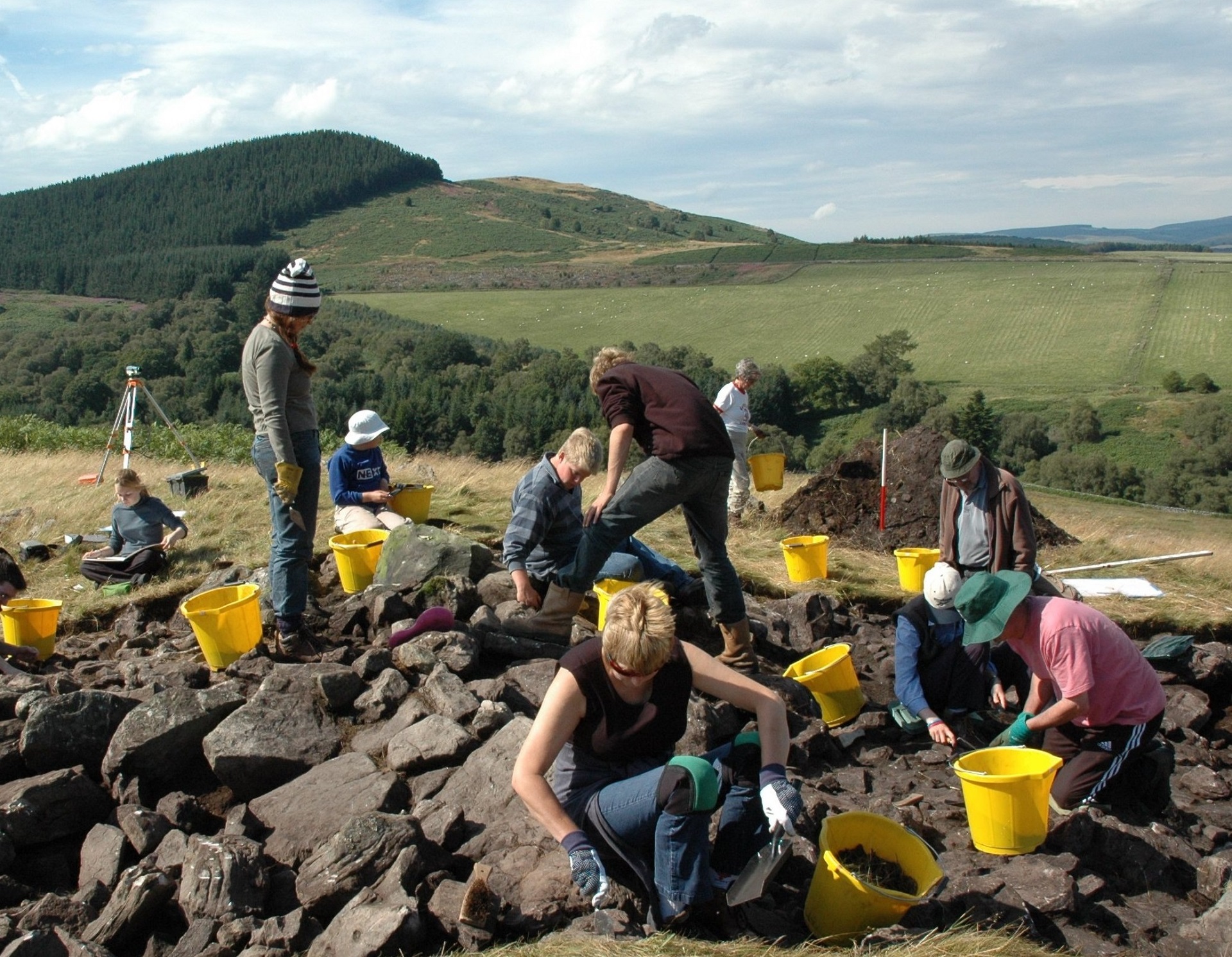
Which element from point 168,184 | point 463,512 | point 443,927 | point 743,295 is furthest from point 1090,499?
point 168,184

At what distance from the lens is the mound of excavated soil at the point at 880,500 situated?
9.09m

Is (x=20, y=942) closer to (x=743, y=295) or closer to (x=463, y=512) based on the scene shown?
(x=463, y=512)

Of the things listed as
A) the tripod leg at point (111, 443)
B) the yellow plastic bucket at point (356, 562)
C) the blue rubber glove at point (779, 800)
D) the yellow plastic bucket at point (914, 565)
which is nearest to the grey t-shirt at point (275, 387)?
the yellow plastic bucket at point (356, 562)

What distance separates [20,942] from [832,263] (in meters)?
103

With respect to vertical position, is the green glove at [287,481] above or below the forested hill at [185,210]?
below

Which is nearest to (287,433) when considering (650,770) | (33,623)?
(33,623)

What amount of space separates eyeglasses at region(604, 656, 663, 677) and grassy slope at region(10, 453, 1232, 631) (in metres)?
4.07

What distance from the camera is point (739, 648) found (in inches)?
211

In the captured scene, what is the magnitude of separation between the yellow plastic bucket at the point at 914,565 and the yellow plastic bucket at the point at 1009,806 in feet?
10.5

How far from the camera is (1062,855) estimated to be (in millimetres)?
3764

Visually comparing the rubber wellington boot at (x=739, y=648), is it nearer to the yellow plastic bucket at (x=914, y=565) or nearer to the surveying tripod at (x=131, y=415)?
the yellow plastic bucket at (x=914, y=565)

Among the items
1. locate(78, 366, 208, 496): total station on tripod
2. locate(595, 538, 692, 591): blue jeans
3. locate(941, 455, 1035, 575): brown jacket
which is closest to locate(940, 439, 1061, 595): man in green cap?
locate(941, 455, 1035, 575): brown jacket

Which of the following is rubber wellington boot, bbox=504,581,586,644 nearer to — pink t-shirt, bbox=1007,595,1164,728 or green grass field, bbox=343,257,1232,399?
pink t-shirt, bbox=1007,595,1164,728

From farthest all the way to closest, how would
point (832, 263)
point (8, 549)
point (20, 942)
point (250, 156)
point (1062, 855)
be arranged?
point (250, 156), point (832, 263), point (8, 549), point (1062, 855), point (20, 942)
